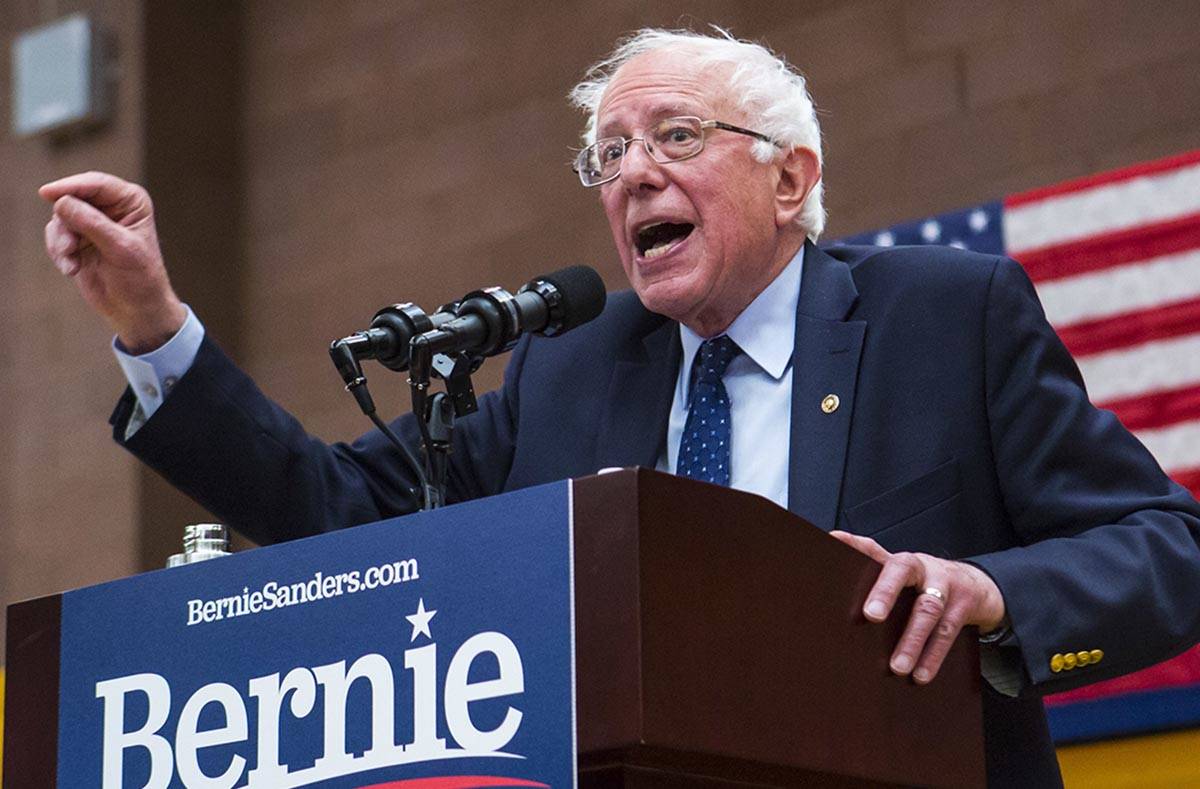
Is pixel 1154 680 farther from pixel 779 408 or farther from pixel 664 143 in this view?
pixel 664 143

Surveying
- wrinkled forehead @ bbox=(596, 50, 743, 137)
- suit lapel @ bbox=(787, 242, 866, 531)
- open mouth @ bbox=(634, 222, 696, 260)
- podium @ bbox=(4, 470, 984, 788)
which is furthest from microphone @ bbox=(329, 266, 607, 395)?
wrinkled forehead @ bbox=(596, 50, 743, 137)

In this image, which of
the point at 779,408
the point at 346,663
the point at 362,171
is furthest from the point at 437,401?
the point at 362,171

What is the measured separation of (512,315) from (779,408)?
1.73 feet

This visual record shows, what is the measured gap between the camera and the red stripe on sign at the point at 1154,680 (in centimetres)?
382

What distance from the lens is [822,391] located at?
2301mm

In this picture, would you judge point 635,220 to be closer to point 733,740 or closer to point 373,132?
point 733,740

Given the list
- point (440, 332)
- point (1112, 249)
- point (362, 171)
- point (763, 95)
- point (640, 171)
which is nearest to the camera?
point (440, 332)

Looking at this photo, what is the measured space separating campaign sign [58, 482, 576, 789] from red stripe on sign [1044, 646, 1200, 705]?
2445 mm

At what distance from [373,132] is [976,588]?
4.63 m

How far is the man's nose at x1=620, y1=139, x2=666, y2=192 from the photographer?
2.52 metres

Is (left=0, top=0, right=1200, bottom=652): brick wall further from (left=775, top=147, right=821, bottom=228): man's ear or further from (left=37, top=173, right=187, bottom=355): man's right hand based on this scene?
(left=37, top=173, right=187, bottom=355): man's right hand

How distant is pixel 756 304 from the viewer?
2.57 meters

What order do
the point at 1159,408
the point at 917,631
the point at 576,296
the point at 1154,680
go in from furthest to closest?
the point at 1159,408, the point at 1154,680, the point at 576,296, the point at 917,631

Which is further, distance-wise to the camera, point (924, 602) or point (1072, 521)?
point (1072, 521)
